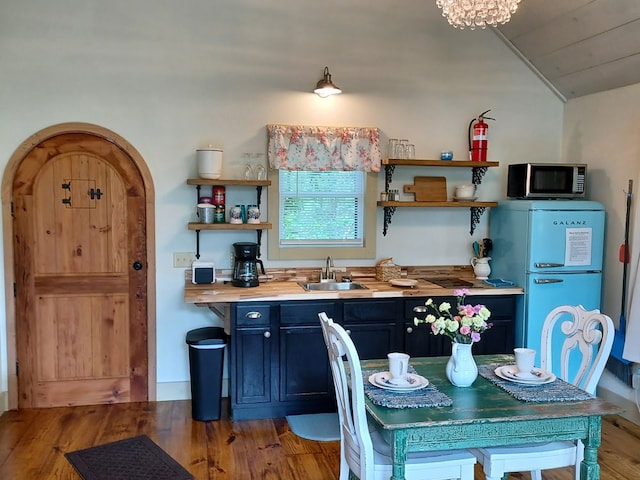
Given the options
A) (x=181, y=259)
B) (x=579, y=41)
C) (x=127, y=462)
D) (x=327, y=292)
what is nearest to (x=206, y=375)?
(x=127, y=462)

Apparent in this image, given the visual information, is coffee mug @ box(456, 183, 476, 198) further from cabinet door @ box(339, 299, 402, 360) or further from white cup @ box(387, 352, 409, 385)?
white cup @ box(387, 352, 409, 385)

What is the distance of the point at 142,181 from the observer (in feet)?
13.3

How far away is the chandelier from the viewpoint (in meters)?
2.45

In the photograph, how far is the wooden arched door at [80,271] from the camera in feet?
13.0

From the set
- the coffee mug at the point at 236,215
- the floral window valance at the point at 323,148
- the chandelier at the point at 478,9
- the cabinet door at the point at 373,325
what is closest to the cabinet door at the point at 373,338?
the cabinet door at the point at 373,325

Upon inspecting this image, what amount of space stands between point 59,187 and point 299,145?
5.69ft

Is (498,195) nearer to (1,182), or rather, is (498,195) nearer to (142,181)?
(142,181)

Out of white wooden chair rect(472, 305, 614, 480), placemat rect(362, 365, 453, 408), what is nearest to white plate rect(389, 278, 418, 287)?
white wooden chair rect(472, 305, 614, 480)

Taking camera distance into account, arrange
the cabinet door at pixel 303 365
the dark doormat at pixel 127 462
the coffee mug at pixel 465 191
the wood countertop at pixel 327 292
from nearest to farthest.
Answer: the dark doormat at pixel 127 462 < the wood countertop at pixel 327 292 < the cabinet door at pixel 303 365 < the coffee mug at pixel 465 191

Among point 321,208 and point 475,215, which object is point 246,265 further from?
point 475,215

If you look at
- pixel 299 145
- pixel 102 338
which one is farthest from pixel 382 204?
pixel 102 338

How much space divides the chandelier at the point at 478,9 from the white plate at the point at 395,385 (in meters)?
1.61

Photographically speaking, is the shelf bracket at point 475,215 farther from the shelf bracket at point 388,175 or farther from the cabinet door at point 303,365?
the cabinet door at point 303,365

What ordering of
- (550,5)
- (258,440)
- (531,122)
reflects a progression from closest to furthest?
(258,440) → (550,5) → (531,122)
